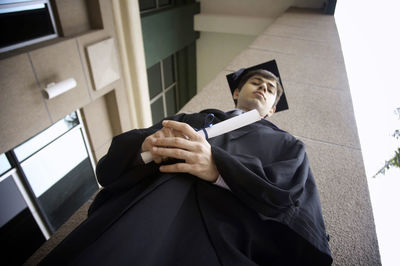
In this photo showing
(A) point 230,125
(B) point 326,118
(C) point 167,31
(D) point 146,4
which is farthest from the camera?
(C) point 167,31

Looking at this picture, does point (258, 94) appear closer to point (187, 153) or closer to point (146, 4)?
point (187, 153)

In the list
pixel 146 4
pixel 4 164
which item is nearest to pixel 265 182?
pixel 4 164

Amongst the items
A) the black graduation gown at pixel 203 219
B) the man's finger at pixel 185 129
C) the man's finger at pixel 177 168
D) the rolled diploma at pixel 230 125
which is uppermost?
the man's finger at pixel 185 129

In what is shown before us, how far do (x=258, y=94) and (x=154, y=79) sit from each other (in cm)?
355

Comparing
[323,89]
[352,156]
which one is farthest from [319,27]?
[352,156]

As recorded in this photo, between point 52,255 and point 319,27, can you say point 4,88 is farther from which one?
point 319,27

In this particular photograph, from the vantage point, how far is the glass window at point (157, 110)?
458 cm

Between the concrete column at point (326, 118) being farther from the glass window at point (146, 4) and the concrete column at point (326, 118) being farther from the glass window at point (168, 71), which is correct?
the glass window at point (168, 71)

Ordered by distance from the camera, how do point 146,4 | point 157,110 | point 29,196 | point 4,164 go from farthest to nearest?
point 157,110 → point 146,4 → point 29,196 → point 4,164

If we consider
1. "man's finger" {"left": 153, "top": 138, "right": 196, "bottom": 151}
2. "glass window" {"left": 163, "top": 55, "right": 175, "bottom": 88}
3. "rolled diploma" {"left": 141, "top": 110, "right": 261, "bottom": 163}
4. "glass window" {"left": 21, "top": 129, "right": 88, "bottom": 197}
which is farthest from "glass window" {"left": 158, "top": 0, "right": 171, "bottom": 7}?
"man's finger" {"left": 153, "top": 138, "right": 196, "bottom": 151}

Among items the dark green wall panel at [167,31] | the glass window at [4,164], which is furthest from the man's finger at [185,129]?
the dark green wall panel at [167,31]

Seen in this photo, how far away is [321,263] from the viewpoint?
692mm

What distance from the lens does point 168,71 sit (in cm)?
486

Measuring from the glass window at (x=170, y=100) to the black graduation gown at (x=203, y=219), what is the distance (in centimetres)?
427
